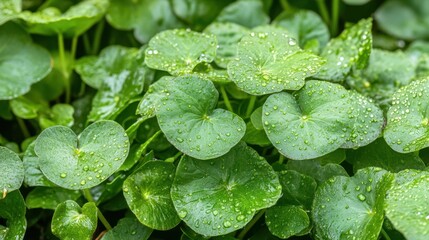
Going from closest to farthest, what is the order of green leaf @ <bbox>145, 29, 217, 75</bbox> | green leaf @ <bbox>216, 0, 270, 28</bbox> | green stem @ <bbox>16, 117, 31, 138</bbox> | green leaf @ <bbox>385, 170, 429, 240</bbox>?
1. green leaf @ <bbox>385, 170, 429, 240</bbox>
2. green leaf @ <bbox>145, 29, 217, 75</bbox>
3. green stem @ <bbox>16, 117, 31, 138</bbox>
4. green leaf @ <bbox>216, 0, 270, 28</bbox>

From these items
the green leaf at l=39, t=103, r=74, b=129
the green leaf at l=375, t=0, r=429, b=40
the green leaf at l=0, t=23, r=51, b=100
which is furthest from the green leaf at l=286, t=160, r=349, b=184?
the green leaf at l=375, t=0, r=429, b=40

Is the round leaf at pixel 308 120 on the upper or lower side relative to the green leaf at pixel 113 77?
upper

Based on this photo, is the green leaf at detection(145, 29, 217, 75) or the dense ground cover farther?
the green leaf at detection(145, 29, 217, 75)

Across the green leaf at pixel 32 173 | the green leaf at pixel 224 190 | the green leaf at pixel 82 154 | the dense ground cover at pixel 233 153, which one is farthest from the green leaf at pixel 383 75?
the green leaf at pixel 32 173

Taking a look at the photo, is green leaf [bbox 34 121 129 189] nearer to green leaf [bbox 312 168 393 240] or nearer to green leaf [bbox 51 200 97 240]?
green leaf [bbox 51 200 97 240]

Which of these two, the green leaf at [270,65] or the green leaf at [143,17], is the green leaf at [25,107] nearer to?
the green leaf at [143,17]

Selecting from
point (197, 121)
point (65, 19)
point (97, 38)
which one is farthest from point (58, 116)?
point (197, 121)

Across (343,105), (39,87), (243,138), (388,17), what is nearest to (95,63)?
(39,87)

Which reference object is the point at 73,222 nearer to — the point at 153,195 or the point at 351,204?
the point at 153,195
